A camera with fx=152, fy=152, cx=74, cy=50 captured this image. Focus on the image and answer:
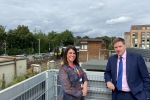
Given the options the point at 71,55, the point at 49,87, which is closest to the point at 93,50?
the point at 49,87

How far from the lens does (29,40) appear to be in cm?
4534

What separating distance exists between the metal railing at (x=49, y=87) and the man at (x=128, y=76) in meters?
0.35

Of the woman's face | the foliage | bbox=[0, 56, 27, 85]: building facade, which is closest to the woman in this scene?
the woman's face

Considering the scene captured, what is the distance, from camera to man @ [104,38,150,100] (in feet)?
6.61

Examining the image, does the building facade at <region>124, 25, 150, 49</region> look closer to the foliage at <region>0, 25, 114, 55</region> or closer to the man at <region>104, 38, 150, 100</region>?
the foliage at <region>0, 25, 114, 55</region>

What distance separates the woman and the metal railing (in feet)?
1.19

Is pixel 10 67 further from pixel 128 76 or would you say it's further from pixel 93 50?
pixel 93 50

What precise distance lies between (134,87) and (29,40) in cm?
4578

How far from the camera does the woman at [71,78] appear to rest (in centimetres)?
205

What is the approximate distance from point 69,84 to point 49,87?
0.80 meters

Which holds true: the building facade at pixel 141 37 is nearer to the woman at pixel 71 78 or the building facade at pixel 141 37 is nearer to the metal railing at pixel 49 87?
the metal railing at pixel 49 87

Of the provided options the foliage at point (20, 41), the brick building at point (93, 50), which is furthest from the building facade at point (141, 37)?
the brick building at point (93, 50)

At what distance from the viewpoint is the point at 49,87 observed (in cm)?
272

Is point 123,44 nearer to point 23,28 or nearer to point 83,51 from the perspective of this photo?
point 83,51
